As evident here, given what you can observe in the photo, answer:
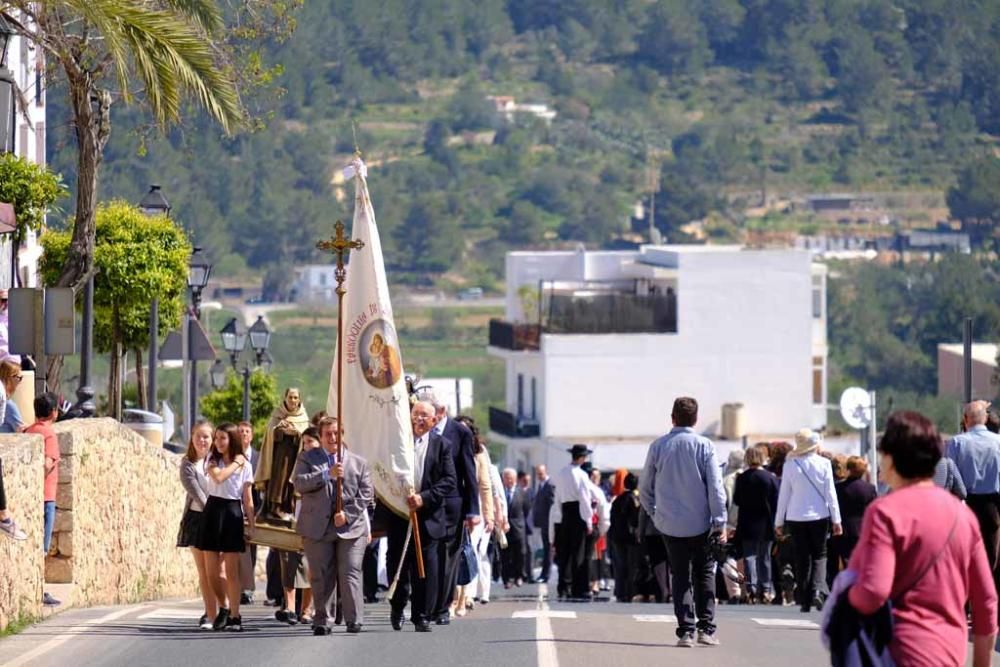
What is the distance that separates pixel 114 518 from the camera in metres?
18.4

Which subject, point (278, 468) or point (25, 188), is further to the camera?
point (25, 188)

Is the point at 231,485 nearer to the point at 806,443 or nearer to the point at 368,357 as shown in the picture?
the point at 368,357

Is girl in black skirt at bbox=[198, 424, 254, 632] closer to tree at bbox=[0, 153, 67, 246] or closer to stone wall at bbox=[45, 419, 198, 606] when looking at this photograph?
stone wall at bbox=[45, 419, 198, 606]

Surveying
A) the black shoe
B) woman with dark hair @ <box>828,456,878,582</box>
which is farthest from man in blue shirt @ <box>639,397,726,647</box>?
woman with dark hair @ <box>828,456,878,582</box>

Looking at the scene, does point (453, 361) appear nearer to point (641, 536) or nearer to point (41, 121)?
point (41, 121)

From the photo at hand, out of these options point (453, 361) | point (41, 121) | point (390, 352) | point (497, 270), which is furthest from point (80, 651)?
point (497, 270)

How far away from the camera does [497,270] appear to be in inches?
7096

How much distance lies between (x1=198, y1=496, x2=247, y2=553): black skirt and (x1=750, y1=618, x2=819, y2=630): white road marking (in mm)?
4127

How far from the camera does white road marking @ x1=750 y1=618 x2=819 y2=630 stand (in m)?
16.4

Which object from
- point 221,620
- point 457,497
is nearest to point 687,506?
point 457,497

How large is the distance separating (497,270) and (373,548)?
526 ft

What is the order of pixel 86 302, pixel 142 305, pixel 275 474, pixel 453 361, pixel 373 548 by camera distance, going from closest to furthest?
pixel 275 474 → pixel 373 548 → pixel 86 302 → pixel 142 305 → pixel 453 361

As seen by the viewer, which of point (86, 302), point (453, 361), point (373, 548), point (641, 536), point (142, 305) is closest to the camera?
point (641, 536)

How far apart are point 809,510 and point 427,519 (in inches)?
180
